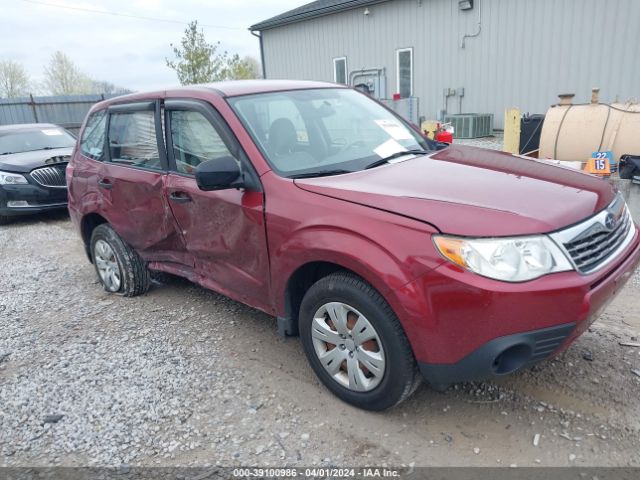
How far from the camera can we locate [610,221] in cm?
250

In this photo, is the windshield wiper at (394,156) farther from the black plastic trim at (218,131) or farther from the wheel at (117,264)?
the wheel at (117,264)

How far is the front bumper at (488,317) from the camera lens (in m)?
2.09

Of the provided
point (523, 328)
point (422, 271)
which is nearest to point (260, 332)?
point (422, 271)

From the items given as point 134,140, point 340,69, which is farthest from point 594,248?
point 340,69

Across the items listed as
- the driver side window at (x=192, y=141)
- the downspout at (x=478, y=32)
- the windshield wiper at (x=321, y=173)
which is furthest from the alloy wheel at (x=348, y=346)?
the downspout at (x=478, y=32)

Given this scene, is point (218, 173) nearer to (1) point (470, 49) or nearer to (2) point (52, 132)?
(2) point (52, 132)

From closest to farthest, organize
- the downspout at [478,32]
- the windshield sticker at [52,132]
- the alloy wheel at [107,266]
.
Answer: the alloy wheel at [107,266] → the windshield sticker at [52,132] → the downspout at [478,32]

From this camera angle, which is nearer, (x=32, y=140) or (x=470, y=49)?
(x=32, y=140)

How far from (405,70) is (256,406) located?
13.3 metres

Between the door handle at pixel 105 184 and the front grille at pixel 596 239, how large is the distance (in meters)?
3.41

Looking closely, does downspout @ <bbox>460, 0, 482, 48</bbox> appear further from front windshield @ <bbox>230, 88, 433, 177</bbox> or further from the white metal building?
front windshield @ <bbox>230, 88, 433, 177</bbox>

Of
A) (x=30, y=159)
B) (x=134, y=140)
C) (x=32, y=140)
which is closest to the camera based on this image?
(x=134, y=140)

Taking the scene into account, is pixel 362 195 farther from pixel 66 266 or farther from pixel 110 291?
pixel 66 266

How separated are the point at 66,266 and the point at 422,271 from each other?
494cm
